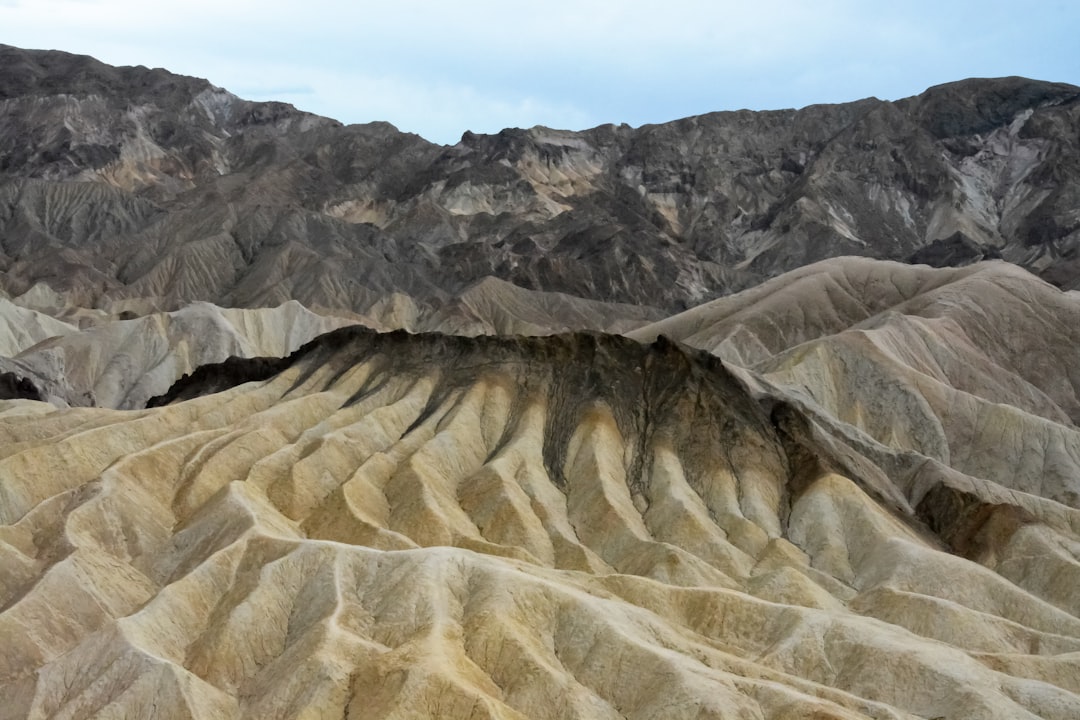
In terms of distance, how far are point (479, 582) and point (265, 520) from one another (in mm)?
14215

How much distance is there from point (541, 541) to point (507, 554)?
16.1 feet

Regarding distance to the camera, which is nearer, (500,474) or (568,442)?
(500,474)

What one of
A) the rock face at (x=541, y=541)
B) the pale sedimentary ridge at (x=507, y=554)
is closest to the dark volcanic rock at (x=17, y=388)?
the pale sedimentary ridge at (x=507, y=554)

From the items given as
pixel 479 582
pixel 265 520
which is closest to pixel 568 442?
pixel 265 520

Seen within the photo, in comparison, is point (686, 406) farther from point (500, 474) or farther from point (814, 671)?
point (814, 671)

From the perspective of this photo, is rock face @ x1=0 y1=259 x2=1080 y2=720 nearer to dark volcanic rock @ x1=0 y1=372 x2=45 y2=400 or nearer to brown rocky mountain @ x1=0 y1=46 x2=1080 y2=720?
brown rocky mountain @ x1=0 y1=46 x2=1080 y2=720

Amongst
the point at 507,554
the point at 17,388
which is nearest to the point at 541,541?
the point at 507,554

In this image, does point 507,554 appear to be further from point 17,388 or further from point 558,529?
point 17,388

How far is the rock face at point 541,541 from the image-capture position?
133 ft

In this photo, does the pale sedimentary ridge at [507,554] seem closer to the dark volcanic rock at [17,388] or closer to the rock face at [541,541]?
the rock face at [541,541]

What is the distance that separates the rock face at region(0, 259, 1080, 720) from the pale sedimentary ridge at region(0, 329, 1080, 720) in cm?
15

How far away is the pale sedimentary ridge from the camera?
1586 inches

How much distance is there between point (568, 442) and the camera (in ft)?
237

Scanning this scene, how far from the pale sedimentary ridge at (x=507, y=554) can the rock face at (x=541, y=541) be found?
0.48 ft
